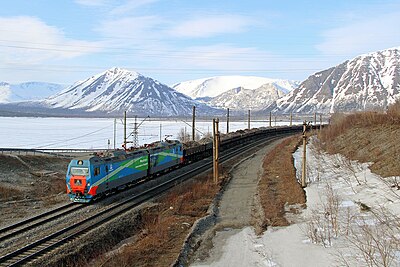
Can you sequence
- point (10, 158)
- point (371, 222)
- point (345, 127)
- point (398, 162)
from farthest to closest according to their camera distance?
point (345, 127)
point (10, 158)
point (398, 162)
point (371, 222)

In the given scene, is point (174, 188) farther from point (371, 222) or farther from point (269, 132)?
point (269, 132)

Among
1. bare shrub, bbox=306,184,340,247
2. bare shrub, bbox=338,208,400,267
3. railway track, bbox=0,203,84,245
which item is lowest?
railway track, bbox=0,203,84,245

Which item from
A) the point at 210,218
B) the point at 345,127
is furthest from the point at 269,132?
the point at 210,218

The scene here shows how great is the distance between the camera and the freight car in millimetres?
26172

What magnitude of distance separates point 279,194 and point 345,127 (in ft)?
107

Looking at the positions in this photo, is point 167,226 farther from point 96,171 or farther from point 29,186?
point 29,186

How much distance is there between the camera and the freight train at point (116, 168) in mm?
26203

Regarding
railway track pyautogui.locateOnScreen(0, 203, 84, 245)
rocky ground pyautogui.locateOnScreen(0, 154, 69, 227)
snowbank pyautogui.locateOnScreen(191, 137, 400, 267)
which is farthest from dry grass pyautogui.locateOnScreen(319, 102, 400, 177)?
rocky ground pyautogui.locateOnScreen(0, 154, 69, 227)

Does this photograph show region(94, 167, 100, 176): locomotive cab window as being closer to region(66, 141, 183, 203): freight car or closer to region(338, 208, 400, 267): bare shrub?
region(66, 141, 183, 203): freight car

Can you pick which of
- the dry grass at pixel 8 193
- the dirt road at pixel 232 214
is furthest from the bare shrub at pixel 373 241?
the dry grass at pixel 8 193

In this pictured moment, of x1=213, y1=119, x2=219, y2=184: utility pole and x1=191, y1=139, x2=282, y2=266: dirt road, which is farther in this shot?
x1=213, y1=119, x2=219, y2=184: utility pole

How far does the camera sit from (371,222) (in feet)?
54.4

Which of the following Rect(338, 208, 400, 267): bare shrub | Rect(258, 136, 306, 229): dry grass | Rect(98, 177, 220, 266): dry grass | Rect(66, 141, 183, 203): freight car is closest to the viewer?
Rect(338, 208, 400, 267): bare shrub

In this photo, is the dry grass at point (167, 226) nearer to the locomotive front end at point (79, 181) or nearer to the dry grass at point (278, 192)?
the dry grass at point (278, 192)
